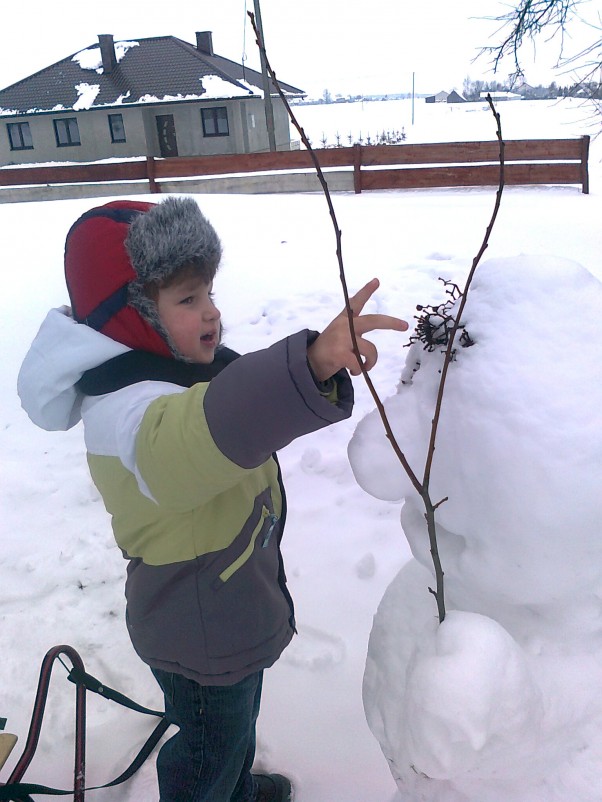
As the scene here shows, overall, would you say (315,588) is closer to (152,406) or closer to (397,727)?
(397,727)

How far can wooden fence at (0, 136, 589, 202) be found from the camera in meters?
8.70

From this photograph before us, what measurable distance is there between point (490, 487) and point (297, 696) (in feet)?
4.75

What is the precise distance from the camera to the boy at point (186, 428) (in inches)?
38.3

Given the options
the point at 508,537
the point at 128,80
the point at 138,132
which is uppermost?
the point at 128,80

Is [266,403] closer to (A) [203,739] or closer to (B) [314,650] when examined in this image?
(A) [203,739]

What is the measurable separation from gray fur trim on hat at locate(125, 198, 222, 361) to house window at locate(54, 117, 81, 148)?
24244 mm

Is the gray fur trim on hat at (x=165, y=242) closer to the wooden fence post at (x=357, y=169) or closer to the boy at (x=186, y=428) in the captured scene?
the boy at (x=186, y=428)

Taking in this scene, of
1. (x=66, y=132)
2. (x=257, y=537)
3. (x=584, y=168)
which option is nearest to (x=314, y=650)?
(x=257, y=537)

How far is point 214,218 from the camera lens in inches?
300

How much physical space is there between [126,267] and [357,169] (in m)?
9.04

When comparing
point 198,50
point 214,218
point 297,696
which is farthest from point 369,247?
point 198,50

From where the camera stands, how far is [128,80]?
21359 millimetres

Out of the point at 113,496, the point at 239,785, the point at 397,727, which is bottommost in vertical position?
the point at 239,785

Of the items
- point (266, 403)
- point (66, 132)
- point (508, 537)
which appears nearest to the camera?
point (266, 403)
